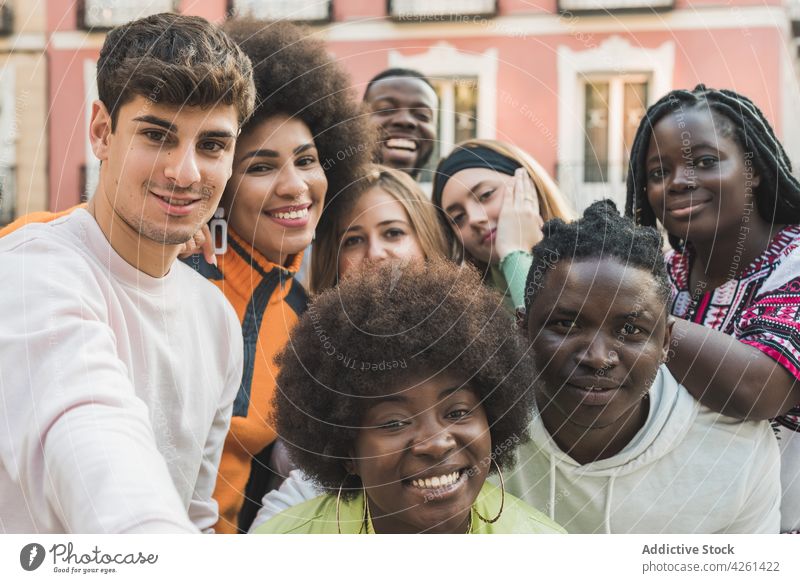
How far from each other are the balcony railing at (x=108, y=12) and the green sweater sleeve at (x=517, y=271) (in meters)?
0.76

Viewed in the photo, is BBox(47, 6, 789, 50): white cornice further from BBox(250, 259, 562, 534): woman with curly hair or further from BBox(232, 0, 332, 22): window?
BBox(250, 259, 562, 534): woman with curly hair

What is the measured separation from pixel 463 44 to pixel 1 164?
2.77 feet

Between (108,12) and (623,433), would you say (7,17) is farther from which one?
(623,433)

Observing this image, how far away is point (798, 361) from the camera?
1501 mm

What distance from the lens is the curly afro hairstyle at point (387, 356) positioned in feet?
4.58

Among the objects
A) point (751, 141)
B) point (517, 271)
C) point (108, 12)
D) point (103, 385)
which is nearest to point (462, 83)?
point (517, 271)

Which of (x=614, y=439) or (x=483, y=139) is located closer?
(x=614, y=439)

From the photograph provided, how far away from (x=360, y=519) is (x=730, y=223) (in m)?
0.81

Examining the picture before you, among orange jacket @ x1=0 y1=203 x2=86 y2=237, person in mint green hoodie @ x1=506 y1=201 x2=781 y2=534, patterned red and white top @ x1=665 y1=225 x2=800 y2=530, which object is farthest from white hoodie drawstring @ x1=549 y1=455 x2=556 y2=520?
orange jacket @ x1=0 y1=203 x2=86 y2=237

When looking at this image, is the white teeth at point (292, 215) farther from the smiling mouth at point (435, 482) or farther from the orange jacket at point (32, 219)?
the smiling mouth at point (435, 482)

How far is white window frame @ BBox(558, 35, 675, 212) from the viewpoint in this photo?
1663 mm

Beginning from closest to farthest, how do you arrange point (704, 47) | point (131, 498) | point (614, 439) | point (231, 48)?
point (131, 498), point (231, 48), point (614, 439), point (704, 47)
